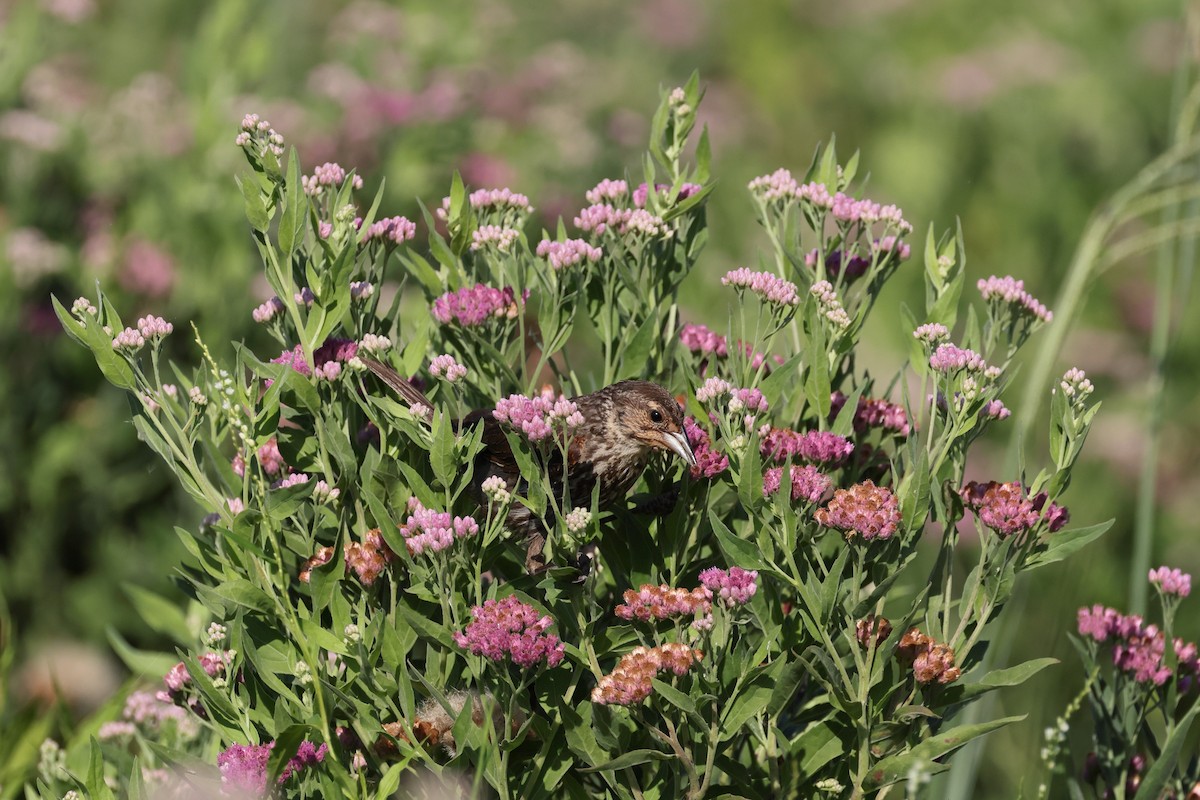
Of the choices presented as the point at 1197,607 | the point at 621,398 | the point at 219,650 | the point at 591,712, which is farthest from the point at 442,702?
the point at 1197,607

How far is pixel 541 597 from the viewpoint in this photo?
2500 mm

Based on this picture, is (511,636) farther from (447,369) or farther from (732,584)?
(447,369)

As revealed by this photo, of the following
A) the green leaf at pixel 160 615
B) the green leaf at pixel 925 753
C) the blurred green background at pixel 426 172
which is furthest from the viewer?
the blurred green background at pixel 426 172

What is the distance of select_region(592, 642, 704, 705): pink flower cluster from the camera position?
220 cm

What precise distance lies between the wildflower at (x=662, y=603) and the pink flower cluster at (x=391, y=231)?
0.80m

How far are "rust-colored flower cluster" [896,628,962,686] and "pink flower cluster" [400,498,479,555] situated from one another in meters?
0.75

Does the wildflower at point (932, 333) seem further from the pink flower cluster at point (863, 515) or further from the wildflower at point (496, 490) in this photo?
the wildflower at point (496, 490)

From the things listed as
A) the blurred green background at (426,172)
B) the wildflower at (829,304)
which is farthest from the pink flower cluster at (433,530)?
the blurred green background at (426,172)

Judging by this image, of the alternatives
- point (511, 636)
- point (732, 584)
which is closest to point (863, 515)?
point (732, 584)

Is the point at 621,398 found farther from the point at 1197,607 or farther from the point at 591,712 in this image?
the point at 1197,607

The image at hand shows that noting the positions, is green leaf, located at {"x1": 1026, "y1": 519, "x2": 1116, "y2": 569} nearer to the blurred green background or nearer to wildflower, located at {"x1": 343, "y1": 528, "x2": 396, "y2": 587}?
wildflower, located at {"x1": 343, "y1": 528, "x2": 396, "y2": 587}

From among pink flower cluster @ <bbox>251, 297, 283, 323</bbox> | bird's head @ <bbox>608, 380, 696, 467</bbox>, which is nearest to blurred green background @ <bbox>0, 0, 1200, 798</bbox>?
bird's head @ <bbox>608, 380, 696, 467</bbox>

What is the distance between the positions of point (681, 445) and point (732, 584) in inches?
15.4

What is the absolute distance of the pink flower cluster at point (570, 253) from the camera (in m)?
2.59
